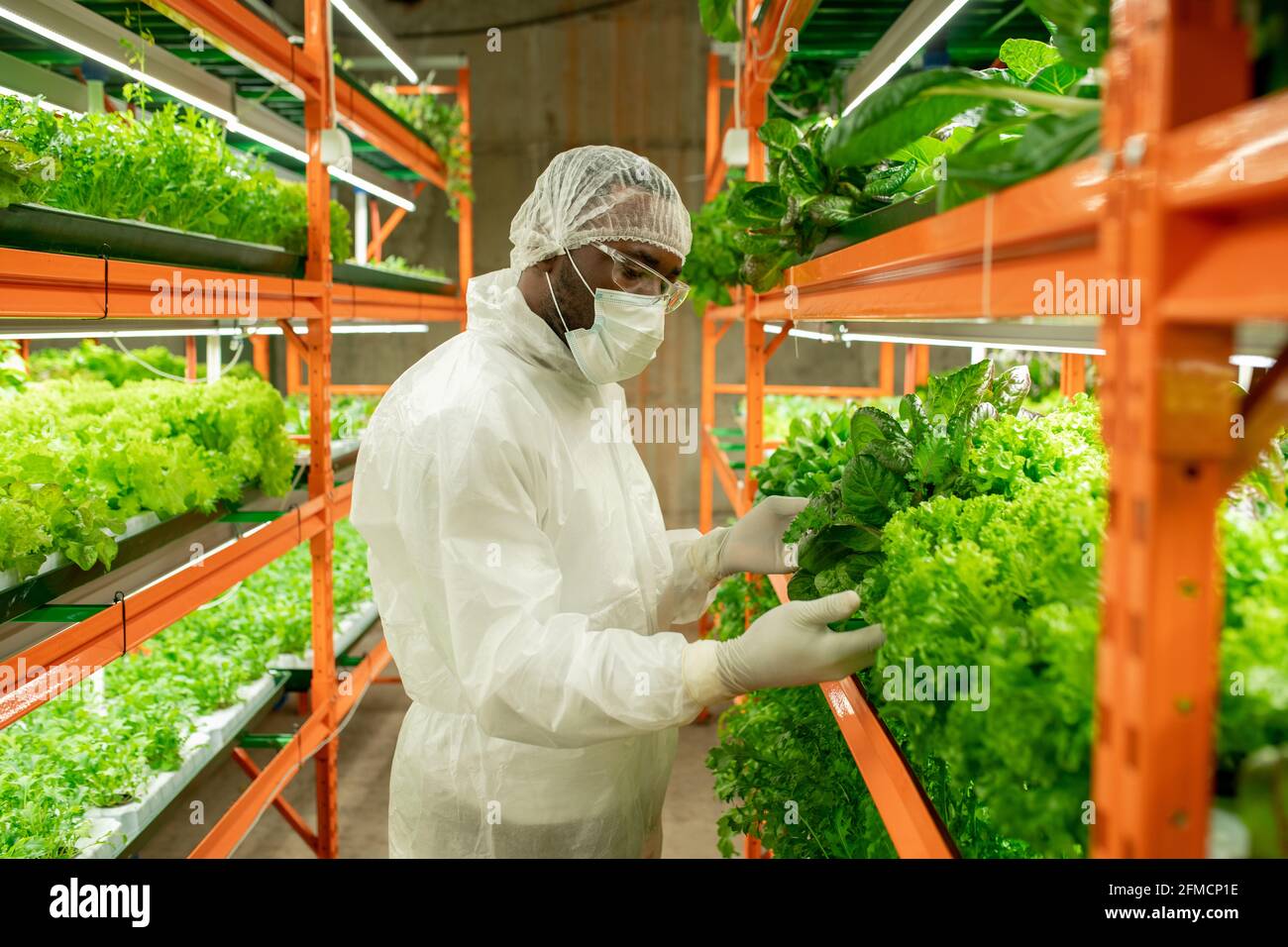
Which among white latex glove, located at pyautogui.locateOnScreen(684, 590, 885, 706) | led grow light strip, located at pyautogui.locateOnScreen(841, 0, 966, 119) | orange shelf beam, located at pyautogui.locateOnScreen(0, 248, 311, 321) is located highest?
led grow light strip, located at pyautogui.locateOnScreen(841, 0, 966, 119)

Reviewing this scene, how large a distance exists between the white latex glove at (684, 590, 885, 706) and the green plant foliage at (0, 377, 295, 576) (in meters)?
1.58

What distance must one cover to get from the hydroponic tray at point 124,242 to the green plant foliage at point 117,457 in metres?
0.53

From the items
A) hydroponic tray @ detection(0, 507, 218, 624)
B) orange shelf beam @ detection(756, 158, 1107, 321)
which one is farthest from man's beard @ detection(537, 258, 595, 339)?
hydroponic tray @ detection(0, 507, 218, 624)

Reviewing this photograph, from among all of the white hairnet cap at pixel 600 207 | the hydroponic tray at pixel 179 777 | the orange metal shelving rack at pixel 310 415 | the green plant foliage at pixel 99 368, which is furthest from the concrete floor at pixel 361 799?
the white hairnet cap at pixel 600 207

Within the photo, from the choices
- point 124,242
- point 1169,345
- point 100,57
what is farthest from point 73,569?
point 1169,345

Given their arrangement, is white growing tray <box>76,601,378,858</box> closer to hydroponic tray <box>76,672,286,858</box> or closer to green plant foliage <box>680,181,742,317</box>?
→ hydroponic tray <box>76,672,286,858</box>

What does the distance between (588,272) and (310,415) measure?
2.25 metres

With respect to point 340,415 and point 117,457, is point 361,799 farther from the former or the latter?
point 117,457

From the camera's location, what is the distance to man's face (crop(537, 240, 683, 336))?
223cm

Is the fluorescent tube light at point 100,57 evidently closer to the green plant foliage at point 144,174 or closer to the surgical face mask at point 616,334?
the green plant foliage at point 144,174
